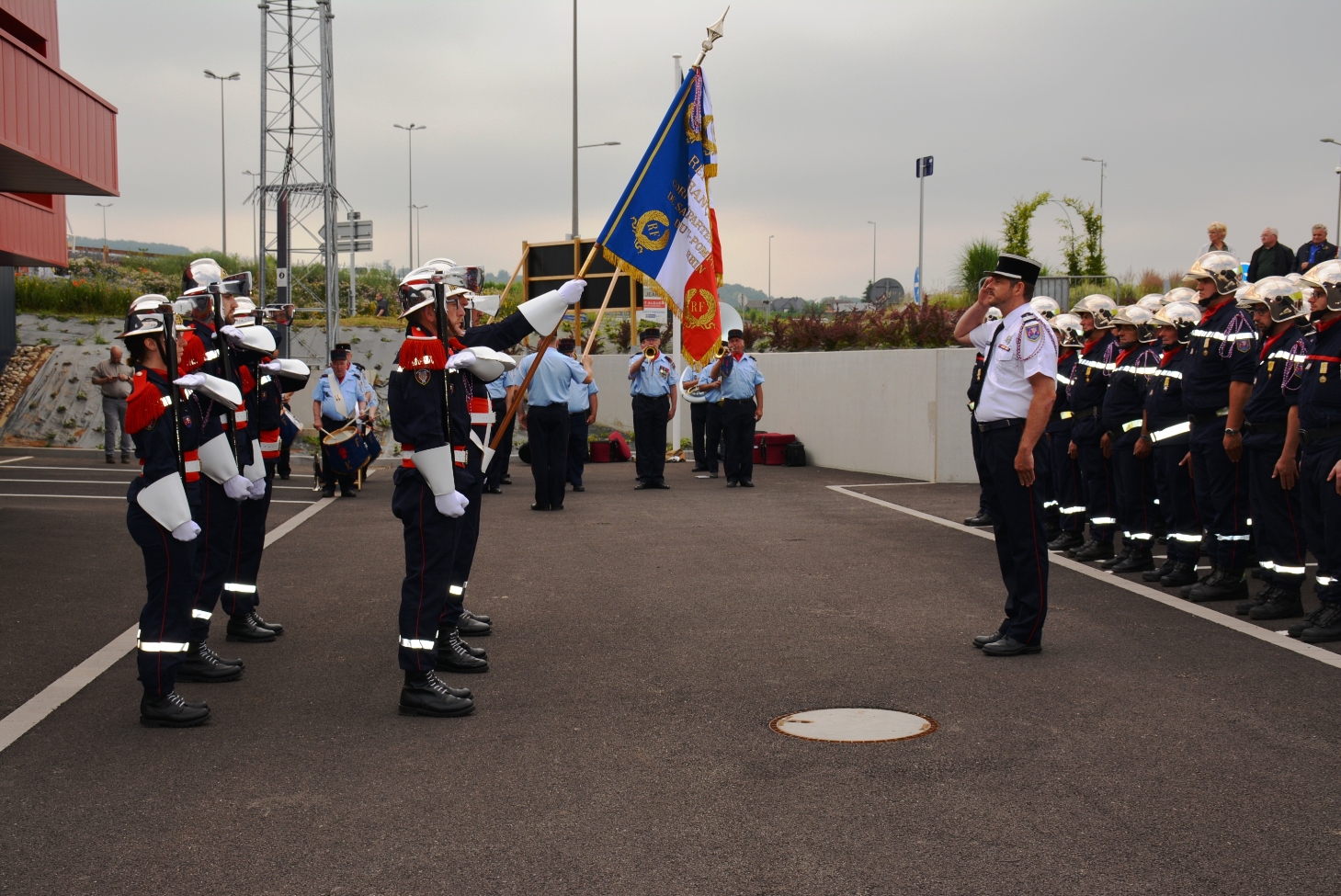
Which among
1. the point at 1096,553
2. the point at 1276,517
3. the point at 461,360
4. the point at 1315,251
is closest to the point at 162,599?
the point at 461,360

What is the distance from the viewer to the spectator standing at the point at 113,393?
21359 millimetres

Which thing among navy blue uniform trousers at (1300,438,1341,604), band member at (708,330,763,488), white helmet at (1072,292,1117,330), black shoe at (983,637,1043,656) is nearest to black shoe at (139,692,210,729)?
black shoe at (983,637,1043,656)

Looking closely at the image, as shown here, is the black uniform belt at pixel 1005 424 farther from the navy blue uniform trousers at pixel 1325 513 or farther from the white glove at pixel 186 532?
the white glove at pixel 186 532

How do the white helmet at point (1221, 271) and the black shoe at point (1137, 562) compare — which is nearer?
the white helmet at point (1221, 271)

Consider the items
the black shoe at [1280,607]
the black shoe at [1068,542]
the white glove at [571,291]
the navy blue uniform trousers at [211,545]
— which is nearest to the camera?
the white glove at [571,291]

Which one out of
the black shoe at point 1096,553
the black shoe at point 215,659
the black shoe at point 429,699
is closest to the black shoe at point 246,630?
the black shoe at point 215,659

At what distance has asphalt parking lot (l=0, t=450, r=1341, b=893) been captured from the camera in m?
4.02

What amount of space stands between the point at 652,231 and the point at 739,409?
22.6 ft

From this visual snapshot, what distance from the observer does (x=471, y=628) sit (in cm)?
771

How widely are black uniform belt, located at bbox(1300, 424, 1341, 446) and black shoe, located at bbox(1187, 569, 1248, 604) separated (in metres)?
1.36

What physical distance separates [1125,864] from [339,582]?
272 inches

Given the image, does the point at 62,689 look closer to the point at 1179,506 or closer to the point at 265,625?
the point at 265,625

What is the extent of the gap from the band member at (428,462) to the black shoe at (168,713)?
91cm

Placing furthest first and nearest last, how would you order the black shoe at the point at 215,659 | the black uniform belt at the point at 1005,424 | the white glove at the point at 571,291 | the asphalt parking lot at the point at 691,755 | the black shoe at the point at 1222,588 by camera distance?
the black shoe at the point at 1222,588, the black uniform belt at the point at 1005,424, the black shoe at the point at 215,659, the white glove at the point at 571,291, the asphalt parking lot at the point at 691,755
